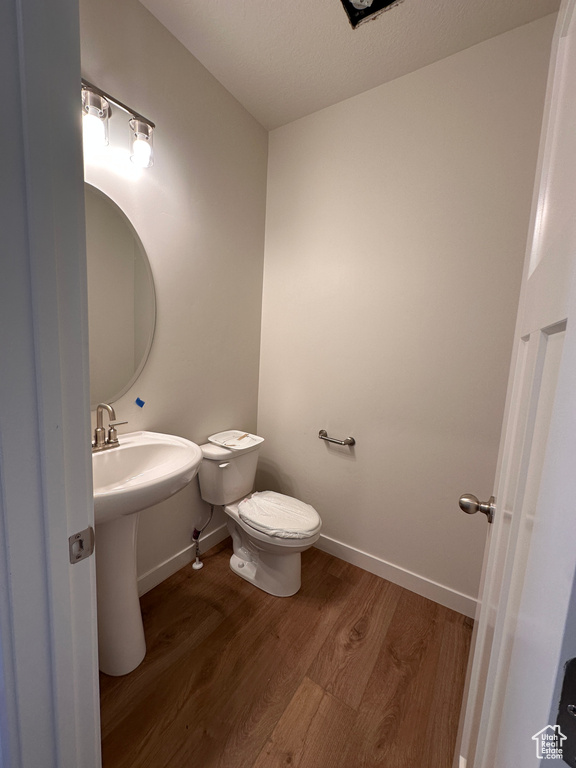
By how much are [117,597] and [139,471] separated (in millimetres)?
450

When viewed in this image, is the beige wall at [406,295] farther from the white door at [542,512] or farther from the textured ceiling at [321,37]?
the white door at [542,512]

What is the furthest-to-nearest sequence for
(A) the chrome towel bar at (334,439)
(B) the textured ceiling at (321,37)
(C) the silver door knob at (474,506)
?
(A) the chrome towel bar at (334,439) → (B) the textured ceiling at (321,37) → (C) the silver door knob at (474,506)

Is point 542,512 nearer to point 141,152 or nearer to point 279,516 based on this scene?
point 279,516

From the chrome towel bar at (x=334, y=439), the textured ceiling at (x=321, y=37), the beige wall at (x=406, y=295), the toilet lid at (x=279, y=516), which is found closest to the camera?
the textured ceiling at (x=321, y=37)

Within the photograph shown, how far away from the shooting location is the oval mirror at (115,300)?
1.24 m

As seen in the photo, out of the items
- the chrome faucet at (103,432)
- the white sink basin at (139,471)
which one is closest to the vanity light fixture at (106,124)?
the chrome faucet at (103,432)

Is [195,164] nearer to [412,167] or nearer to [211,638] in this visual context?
[412,167]

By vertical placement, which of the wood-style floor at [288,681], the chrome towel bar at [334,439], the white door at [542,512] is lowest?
the wood-style floor at [288,681]

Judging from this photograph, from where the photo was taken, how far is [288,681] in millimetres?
1200

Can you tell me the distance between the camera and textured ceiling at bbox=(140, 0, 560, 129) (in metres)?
1.20

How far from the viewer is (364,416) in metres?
1.75

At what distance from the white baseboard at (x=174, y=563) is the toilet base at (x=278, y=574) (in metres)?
0.37

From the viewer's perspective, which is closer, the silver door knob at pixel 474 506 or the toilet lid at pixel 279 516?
the silver door knob at pixel 474 506

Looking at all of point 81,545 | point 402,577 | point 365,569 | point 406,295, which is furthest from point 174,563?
point 406,295
